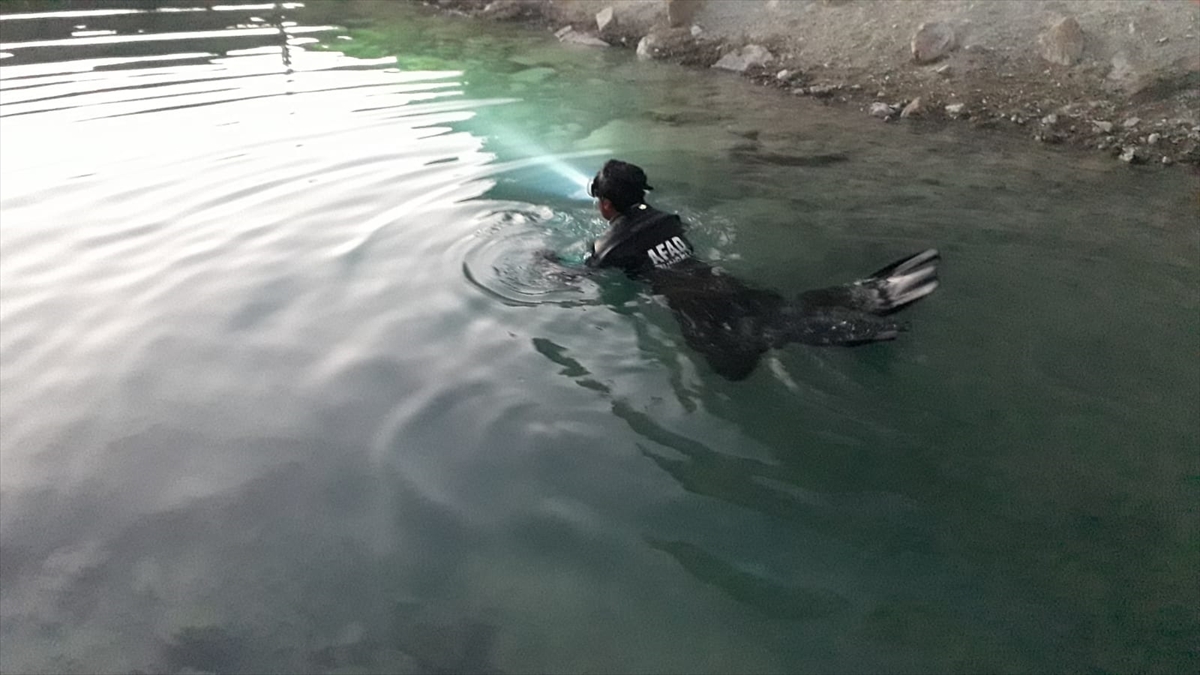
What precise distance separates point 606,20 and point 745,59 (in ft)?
10.2

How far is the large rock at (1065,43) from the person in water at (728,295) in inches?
255

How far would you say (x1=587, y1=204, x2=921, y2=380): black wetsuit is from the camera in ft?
15.1

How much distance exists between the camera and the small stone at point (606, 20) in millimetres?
13969

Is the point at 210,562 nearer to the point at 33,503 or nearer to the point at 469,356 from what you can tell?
the point at 33,503

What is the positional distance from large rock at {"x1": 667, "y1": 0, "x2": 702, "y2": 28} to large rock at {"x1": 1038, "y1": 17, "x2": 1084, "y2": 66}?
5393mm

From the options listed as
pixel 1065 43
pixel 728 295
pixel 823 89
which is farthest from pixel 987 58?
pixel 728 295

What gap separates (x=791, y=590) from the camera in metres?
3.24

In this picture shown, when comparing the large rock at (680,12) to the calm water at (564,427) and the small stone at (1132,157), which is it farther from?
the small stone at (1132,157)

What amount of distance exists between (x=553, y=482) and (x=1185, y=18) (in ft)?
31.7

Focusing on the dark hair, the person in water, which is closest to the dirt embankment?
the person in water

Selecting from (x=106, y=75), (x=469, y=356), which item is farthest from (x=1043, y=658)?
(x=106, y=75)

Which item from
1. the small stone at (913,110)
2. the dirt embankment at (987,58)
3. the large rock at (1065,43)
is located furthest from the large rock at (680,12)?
the large rock at (1065,43)

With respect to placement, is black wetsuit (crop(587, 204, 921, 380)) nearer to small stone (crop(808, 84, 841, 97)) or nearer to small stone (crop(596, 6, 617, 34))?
small stone (crop(808, 84, 841, 97))

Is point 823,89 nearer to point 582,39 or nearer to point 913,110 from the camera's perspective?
point 913,110
